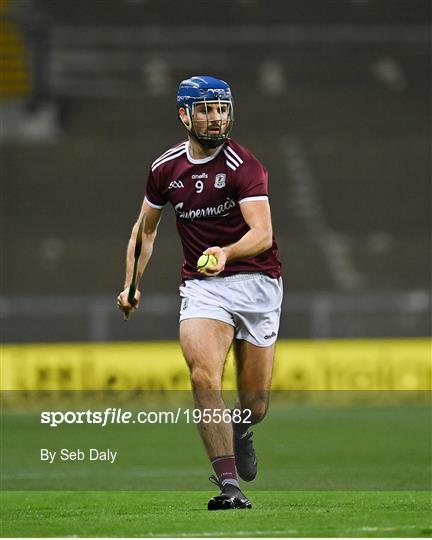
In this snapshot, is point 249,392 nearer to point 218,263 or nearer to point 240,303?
point 240,303

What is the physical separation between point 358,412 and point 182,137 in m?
14.4

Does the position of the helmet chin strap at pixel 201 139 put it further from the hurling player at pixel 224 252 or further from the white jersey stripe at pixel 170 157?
the white jersey stripe at pixel 170 157

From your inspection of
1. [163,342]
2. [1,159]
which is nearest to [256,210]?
[163,342]

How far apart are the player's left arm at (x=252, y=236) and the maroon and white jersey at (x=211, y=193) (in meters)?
0.07

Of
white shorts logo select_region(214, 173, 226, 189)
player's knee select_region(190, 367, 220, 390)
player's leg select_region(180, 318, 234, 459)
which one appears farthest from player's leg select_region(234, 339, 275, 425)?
white shorts logo select_region(214, 173, 226, 189)

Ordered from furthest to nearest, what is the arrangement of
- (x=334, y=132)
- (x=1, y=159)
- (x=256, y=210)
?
(x=334, y=132), (x=1, y=159), (x=256, y=210)

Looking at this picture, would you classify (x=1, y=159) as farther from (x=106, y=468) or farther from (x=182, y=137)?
(x=106, y=468)

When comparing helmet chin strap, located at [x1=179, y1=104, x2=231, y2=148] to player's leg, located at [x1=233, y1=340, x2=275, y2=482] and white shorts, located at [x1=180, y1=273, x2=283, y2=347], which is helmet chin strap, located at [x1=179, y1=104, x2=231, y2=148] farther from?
player's leg, located at [x1=233, y1=340, x2=275, y2=482]

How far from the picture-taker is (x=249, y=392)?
948 cm

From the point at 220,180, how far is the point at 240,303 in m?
0.76

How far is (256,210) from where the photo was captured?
8.79 m

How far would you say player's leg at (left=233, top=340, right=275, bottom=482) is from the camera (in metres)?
9.22

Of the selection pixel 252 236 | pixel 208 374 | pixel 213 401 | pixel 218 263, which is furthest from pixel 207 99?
pixel 213 401

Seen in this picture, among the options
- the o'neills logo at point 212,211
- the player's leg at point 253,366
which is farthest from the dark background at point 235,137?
the o'neills logo at point 212,211
